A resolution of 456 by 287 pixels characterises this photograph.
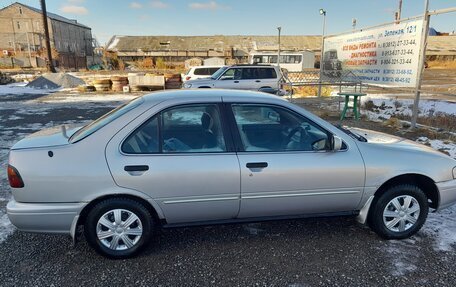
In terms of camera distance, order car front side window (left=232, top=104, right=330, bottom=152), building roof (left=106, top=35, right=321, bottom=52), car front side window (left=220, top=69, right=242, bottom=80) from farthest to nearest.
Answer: building roof (left=106, top=35, right=321, bottom=52) < car front side window (left=220, top=69, right=242, bottom=80) < car front side window (left=232, top=104, right=330, bottom=152)

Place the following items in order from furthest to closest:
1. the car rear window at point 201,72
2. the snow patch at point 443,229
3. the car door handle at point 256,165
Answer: the car rear window at point 201,72
the snow patch at point 443,229
the car door handle at point 256,165

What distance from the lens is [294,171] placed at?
10.1 feet

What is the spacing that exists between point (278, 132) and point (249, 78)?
37.7ft

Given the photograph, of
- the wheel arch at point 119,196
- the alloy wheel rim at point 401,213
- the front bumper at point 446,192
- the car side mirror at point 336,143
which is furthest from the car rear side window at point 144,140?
the front bumper at point 446,192

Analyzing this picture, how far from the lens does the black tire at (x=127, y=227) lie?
2906 millimetres

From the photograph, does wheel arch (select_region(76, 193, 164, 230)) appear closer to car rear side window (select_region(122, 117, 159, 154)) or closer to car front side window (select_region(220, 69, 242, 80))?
car rear side window (select_region(122, 117, 159, 154))

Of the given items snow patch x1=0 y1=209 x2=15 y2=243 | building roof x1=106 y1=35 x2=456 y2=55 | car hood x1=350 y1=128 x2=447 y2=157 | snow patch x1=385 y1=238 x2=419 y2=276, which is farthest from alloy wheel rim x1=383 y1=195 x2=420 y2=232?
building roof x1=106 y1=35 x2=456 y2=55

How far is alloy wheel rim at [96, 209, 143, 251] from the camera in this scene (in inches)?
116

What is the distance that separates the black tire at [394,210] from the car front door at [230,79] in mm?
11429

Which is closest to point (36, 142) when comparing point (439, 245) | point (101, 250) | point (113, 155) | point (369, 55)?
point (113, 155)

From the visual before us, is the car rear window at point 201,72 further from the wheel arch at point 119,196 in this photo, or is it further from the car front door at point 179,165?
the wheel arch at point 119,196

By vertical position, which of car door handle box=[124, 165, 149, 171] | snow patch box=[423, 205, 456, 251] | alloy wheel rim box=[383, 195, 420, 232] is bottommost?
snow patch box=[423, 205, 456, 251]

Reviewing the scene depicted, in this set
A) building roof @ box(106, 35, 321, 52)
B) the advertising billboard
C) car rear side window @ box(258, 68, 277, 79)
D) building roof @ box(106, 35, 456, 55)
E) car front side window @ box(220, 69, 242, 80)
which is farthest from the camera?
building roof @ box(106, 35, 321, 52)

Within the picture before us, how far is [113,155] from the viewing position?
2.85 metres
